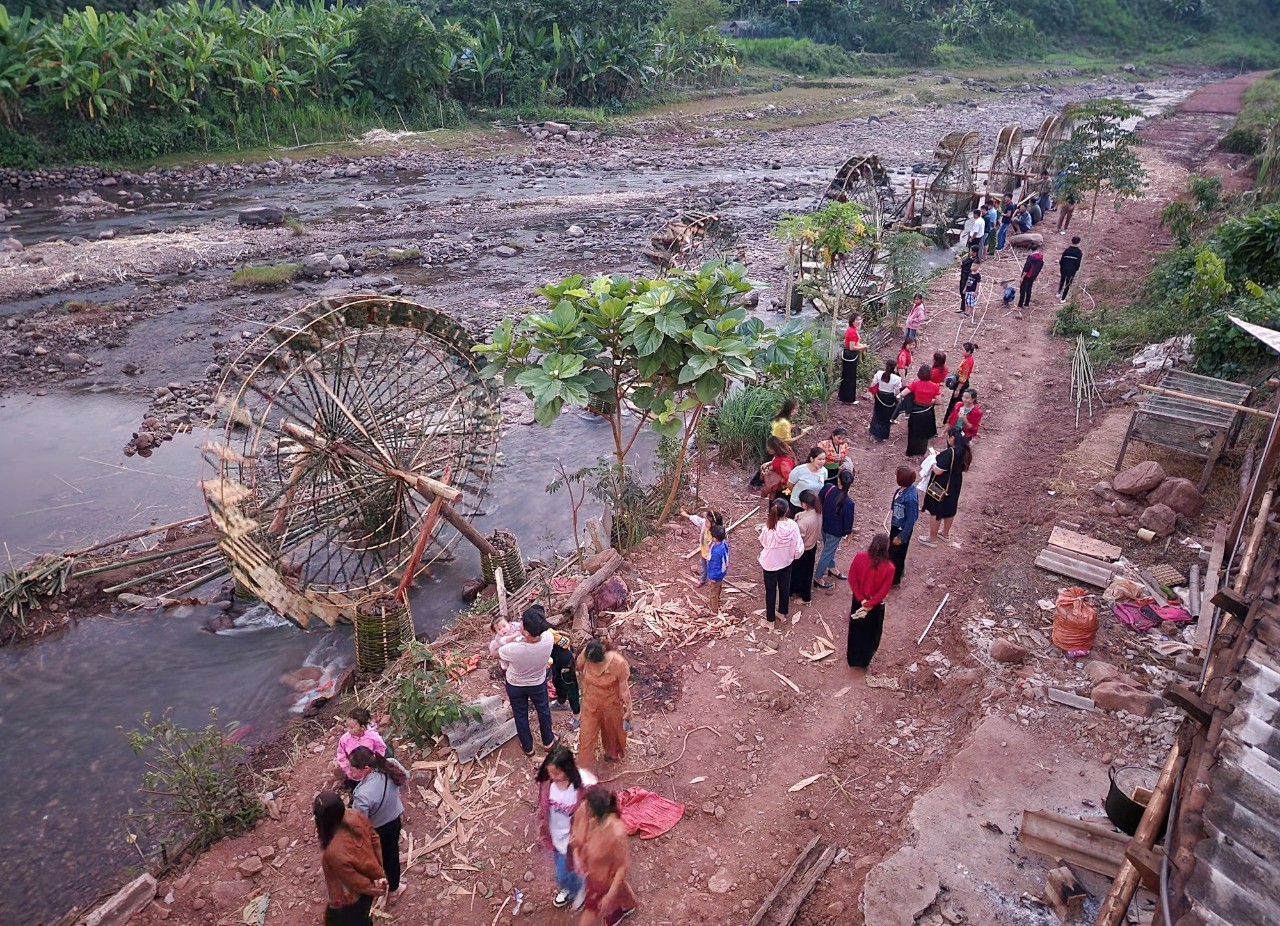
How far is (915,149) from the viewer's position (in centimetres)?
3834

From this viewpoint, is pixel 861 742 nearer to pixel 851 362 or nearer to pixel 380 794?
pixel 380 794

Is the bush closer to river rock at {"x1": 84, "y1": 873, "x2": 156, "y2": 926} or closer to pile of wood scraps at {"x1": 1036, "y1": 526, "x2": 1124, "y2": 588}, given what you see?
river rock at {"x1": 84, "y1": 873, "x2": 156, "y2": 926}

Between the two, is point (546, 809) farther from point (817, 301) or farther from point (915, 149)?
point (915, 149)

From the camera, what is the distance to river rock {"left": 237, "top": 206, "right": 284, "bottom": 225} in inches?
891

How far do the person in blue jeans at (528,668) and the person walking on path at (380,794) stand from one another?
1031mm

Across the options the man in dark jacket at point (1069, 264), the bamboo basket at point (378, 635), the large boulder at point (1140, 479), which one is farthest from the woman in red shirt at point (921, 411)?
the man in dark jacket at point (1069, 264)

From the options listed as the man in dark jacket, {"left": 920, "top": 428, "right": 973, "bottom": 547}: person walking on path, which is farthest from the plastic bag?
the man in dark jacket

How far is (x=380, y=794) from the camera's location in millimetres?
4777

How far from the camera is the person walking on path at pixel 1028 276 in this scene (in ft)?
47.7

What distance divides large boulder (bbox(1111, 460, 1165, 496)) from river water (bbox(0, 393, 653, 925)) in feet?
20.9

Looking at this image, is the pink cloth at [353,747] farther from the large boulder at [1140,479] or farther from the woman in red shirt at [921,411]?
the large boulder at [1140,479]

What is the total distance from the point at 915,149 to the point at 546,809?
131 ft

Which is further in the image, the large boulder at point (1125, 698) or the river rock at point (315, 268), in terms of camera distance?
the river rock at point (315, 268)

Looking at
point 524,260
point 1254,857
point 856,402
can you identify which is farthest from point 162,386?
point 1254,857
